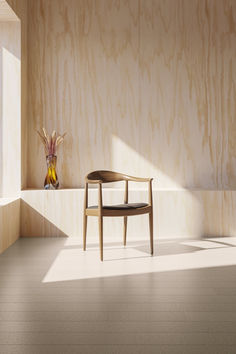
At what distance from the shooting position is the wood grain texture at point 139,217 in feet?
15.2

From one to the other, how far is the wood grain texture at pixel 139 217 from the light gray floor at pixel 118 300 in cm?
50

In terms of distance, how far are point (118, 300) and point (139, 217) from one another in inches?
82.2

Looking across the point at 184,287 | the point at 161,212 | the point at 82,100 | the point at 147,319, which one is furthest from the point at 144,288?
the point at 82,100

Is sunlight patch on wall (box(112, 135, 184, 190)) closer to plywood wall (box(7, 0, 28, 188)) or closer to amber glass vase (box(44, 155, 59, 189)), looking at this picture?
amber glass vase (box(44, 155, 59, 189))

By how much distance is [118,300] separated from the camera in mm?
2650

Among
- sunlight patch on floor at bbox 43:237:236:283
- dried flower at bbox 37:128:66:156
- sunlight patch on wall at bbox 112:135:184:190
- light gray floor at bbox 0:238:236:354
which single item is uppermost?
dried flower at bbox 37:128:66:156

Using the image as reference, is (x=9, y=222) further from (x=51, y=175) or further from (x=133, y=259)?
(x=133, y=259)

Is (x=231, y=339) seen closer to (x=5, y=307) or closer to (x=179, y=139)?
(x=5, y=307)

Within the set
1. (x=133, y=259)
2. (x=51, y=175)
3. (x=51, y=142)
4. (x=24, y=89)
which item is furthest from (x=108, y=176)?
(x=24, y=89)

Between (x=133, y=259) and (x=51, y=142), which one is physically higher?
(x=51, y=142)

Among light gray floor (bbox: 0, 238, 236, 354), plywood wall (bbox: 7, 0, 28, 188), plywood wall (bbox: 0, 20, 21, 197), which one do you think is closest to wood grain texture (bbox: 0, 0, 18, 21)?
plywood wall (bbox: 7, 0, 28, 188)

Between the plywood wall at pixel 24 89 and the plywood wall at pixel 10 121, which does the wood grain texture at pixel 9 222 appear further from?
the plywood wall at pixel 24 89

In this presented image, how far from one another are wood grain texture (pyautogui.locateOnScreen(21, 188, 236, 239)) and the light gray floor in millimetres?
502

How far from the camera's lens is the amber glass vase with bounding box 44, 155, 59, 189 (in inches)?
187
